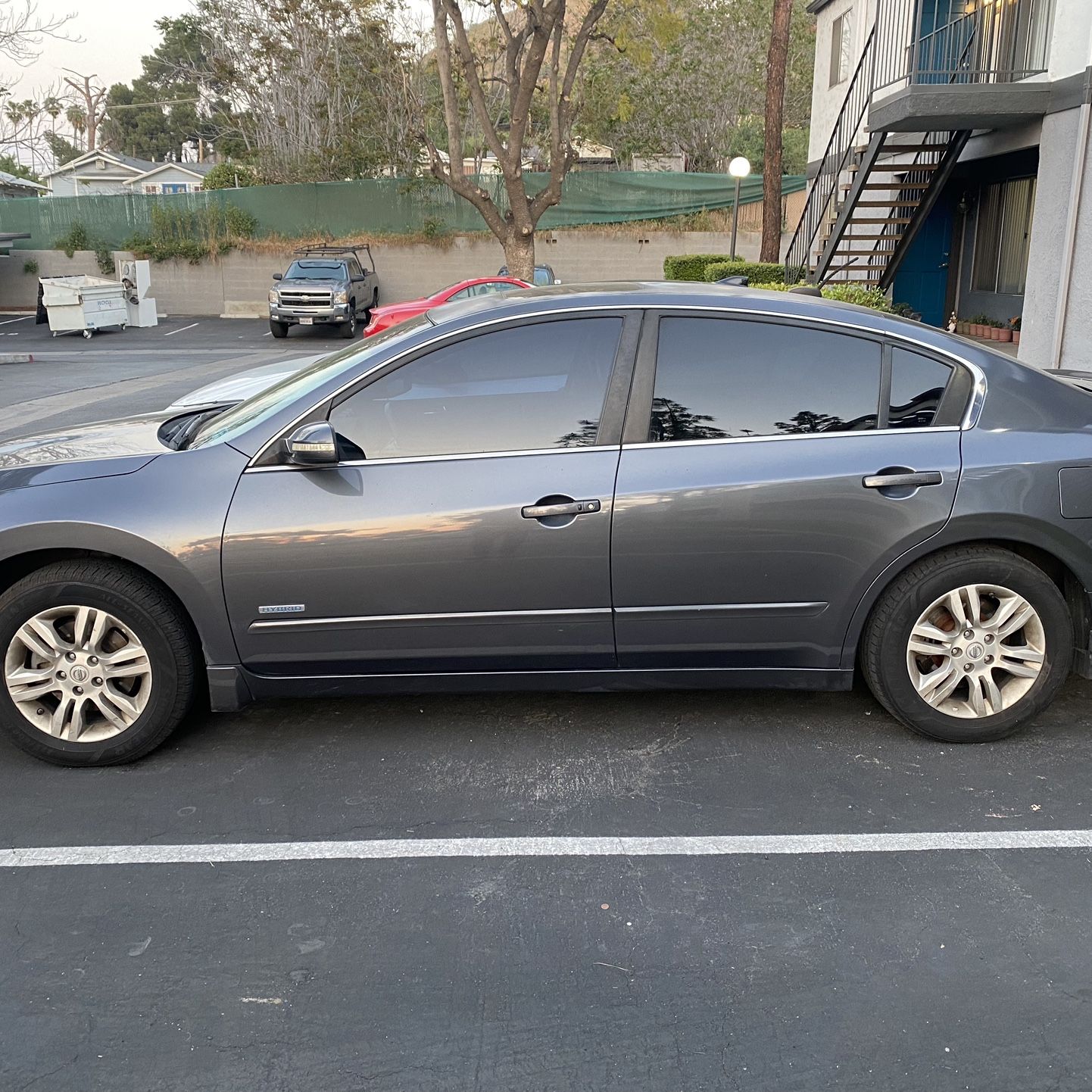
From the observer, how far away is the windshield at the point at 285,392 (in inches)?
159

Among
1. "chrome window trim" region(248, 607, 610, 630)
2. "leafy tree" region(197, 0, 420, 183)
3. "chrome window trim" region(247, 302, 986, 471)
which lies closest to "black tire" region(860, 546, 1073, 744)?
"chrome window trim" region(247, 302, 986, 471)

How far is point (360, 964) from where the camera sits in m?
2.86

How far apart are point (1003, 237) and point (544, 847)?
16773mm

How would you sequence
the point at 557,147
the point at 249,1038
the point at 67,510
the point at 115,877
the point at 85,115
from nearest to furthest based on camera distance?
the point at 249,1038, the point at 115,877, the point at 67,510, the point at 557,147, the point at 85,115

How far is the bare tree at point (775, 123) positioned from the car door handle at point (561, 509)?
2006 cm

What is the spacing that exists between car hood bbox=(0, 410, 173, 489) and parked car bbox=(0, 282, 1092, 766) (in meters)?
0.02

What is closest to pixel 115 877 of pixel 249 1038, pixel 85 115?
pixel 249 1038

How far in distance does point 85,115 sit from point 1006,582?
Result: 75.9 meters

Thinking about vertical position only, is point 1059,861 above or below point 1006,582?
below

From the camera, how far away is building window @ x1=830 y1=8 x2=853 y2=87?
19750 millimetres

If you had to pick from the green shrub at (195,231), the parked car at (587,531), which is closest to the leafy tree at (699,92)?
the green shrub at (195,231)

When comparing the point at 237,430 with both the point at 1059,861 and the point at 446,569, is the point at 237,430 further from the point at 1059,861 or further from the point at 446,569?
the point at 1059,861

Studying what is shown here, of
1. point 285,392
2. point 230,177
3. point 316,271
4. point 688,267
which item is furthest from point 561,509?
point 230,177

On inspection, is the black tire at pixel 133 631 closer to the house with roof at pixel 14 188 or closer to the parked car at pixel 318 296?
the parked car at pixel 318 296
